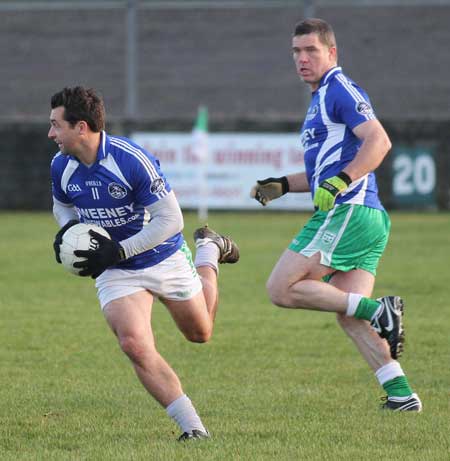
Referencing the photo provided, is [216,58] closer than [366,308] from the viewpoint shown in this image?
No

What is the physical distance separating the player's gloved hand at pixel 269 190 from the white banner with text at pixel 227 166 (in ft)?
47.0

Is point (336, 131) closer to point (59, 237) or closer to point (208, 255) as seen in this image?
point (208, 255)

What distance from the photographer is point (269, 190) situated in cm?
722

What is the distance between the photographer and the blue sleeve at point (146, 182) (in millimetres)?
5785

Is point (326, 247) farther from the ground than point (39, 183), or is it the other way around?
point (326, 247)

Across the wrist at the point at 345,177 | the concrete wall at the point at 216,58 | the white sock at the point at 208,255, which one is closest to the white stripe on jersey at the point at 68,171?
the white sock at the point at 208,255

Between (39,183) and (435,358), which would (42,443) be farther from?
(39,183)

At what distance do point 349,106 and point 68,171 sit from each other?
165 centimetres

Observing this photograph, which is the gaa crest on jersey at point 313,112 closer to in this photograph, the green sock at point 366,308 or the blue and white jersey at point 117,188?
the green sock at point 366,308

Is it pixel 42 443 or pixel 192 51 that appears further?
pixel 192 51

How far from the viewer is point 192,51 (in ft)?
109

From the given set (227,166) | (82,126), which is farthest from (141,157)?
(227,166)

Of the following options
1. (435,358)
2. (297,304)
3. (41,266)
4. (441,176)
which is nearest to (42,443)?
(297,304)

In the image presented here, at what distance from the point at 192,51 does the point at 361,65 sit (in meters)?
4.94
